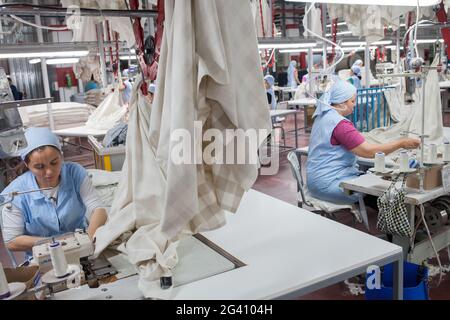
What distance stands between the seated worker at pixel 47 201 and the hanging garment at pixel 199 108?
723 mm

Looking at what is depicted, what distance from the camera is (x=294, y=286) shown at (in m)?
1.43

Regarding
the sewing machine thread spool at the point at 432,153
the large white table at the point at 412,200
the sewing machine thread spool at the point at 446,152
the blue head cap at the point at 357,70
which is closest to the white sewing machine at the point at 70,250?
the large white table at the point at 412,200

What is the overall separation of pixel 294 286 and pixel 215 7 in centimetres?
96

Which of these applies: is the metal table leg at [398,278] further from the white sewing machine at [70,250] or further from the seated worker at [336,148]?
the seated worker at [336,148]

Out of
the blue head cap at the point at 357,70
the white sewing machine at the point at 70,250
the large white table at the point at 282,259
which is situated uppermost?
the blue head cap at the point at 357,70

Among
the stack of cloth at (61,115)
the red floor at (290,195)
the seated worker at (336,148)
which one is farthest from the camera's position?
the stack of cloth at (61,115)

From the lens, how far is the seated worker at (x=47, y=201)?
83.9 inches

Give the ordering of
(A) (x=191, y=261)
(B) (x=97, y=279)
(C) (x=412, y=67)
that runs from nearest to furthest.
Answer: (B) (x=97, y=279)
(A) (x=191, y=261)
(C) (x=412, y=67)

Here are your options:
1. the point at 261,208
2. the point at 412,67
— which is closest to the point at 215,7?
the point at 261,208

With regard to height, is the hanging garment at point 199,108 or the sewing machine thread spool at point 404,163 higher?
the hanging garment at point 199,108

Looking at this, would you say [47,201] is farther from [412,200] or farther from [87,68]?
[87,68]

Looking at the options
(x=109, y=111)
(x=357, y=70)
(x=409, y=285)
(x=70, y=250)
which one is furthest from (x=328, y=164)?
(x=357, y=70)
